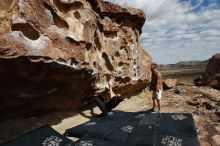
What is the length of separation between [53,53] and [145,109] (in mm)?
4801

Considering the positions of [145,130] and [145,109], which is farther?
[145,109]

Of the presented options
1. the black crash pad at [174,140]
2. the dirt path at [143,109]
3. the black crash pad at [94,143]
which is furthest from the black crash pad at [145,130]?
the dirt path at [143,109]

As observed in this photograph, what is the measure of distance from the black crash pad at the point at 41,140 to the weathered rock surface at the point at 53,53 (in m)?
1.17

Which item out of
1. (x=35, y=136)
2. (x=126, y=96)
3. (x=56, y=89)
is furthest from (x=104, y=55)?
(x=35, y=136)

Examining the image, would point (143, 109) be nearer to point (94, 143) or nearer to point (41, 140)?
point (94, 143)

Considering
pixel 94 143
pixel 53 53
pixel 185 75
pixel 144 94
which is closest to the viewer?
pixel 94 143

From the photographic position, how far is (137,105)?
10695 millimetres

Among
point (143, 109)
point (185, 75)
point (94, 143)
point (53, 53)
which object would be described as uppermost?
point (53, 53)

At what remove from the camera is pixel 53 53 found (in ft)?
20.2

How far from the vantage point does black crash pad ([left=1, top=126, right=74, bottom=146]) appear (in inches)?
205

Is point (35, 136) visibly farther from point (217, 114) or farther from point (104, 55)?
point (217, 114)

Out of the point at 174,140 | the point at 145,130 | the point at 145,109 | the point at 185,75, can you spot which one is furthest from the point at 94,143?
the point at 185,75

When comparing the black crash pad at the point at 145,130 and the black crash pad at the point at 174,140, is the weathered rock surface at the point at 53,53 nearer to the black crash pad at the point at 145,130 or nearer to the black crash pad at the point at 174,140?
the black crash pad at the point at 145,130

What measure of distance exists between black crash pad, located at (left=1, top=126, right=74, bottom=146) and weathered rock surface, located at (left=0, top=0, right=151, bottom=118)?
117cm
